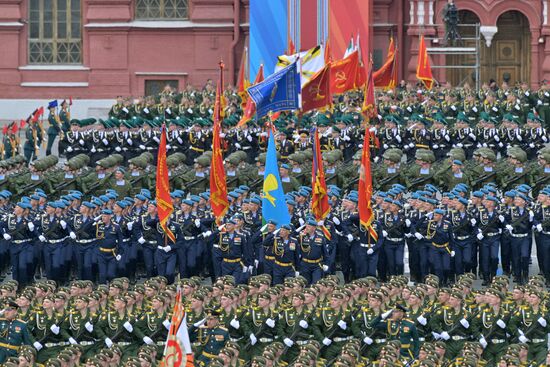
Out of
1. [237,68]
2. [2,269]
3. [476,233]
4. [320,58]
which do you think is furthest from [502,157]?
[237,68]

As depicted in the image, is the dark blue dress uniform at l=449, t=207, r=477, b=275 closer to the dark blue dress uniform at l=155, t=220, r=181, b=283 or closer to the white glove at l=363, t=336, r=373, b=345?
the dark blue dress uniform at l=155, t=220, r=181, b=283

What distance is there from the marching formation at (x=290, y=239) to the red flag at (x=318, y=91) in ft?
4.33

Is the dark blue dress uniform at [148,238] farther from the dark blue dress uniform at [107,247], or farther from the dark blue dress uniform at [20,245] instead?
the dark blue dress uniform at [20,245]

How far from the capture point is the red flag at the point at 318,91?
32.4 metres

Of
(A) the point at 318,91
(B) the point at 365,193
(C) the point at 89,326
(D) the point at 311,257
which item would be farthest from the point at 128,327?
(A) the point at 318,91

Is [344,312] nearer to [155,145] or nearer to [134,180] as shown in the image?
[134,180]

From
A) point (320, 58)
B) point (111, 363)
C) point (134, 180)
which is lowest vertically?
point (111, 363)

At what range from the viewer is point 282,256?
90.6 ft

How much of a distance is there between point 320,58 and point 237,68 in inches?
530

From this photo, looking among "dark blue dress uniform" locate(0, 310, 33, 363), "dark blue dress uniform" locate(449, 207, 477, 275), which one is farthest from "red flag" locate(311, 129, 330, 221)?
"dark blue dress uniform" locate(0, 310, 33, 363)

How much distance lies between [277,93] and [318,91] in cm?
227

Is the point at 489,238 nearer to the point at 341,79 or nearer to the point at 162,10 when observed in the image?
the point at 341,79

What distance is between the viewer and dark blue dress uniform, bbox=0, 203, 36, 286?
96.3 ft

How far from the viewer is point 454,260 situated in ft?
95.1
